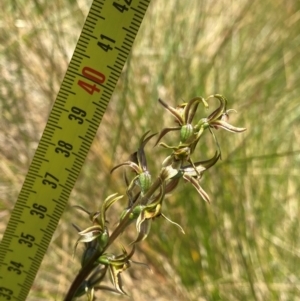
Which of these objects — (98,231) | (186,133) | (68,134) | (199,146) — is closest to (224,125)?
(186,133)

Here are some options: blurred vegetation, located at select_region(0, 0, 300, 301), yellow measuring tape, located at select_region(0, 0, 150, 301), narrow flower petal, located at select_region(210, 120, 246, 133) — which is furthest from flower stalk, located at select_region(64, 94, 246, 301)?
blurred vegetation, located at select_region(0, 0, 300, 301)

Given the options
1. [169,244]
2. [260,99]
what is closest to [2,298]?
[169,244]

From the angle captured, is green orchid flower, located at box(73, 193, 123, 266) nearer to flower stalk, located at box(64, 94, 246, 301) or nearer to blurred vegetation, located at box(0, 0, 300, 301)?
flower stalk, located at box(64, 94, 246, 301)

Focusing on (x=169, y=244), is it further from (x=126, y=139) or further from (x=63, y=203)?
(x=63, y=203)

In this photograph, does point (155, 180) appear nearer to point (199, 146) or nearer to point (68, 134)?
point (68, 134)

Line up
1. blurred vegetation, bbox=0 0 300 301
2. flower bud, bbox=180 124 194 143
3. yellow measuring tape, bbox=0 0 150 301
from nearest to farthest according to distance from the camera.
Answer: flower bud, bbox=180 124 194 143 → yellow measuring tape, bbox=0 0 150 301 → blurred vegetation, bbox=0 0 300 301

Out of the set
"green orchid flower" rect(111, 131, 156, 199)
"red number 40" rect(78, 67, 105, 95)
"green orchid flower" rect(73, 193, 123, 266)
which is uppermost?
"red number 40" rect(78, 67, 105, 95)

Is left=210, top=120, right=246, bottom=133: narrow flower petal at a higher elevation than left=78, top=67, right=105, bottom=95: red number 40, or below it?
below

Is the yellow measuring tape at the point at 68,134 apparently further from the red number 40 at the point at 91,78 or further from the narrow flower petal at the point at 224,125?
the narrow flower petal at the point at 224,125
